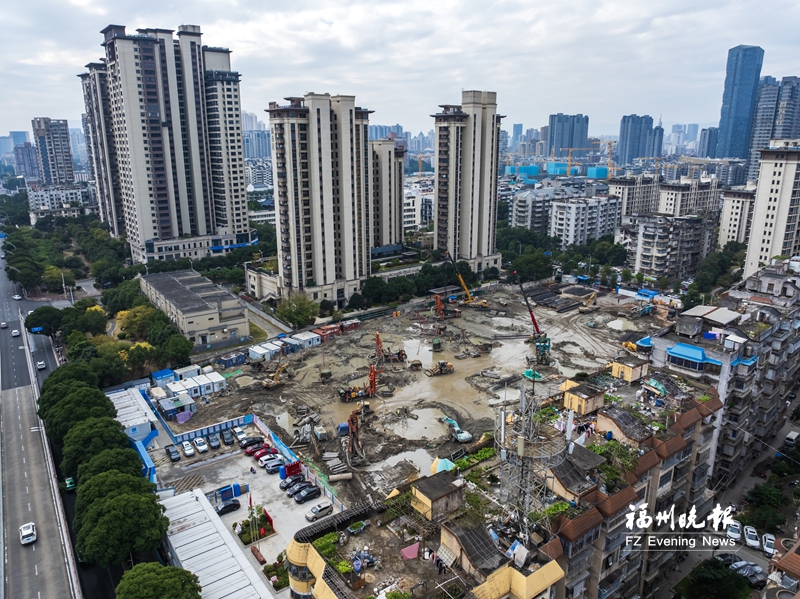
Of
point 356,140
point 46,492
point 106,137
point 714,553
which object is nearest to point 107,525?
point 46,492

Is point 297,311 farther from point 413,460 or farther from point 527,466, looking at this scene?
point 527,466

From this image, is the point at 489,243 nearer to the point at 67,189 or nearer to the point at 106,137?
the point at 106,137

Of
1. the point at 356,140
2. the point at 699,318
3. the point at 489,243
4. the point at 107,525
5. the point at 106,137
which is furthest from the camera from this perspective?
the point at 106,137

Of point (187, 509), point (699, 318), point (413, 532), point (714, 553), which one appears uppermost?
point (699, 318)

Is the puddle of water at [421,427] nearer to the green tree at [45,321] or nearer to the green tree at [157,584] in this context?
the green tree at [157,584]

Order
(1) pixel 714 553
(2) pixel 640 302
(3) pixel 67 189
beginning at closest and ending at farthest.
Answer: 1. (1) pixel 714 553
2. (2) pixel 640 302
3. (3) pixel 67 189

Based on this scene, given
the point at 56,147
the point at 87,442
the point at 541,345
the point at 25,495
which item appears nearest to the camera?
the point at 87,442

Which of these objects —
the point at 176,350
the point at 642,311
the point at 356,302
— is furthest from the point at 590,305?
the point at 176,350
